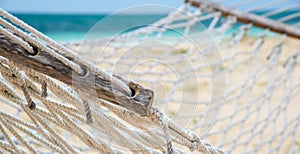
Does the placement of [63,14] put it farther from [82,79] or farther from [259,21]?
[82,79]

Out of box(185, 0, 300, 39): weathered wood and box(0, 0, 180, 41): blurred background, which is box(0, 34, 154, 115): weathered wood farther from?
box(0, 0, 180, 41): blurred background

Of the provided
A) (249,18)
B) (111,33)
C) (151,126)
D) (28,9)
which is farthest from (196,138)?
(28,9)

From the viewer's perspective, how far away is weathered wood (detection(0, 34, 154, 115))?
1.69 feet

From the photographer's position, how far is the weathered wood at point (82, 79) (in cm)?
52

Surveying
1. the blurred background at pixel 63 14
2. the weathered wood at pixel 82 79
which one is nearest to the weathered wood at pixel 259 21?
the weathered wood at pixel 82 79

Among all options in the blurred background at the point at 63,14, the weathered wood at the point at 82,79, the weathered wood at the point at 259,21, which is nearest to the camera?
the weathered wood at the point at 82,79

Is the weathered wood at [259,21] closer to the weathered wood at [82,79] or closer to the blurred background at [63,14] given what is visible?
the weathered wood at [82,79]

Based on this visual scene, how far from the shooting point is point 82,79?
53cm

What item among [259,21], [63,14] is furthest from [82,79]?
[63,14]

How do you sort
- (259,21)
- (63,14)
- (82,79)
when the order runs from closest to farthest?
(82,79), (259,21), (63,14)

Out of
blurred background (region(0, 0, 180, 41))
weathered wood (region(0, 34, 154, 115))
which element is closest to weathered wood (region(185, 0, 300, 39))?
weathered wood (region(0, 34, 154, 115))

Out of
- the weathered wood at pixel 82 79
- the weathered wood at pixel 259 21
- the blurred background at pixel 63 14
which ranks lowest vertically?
the weathered wood at pixel 82 79

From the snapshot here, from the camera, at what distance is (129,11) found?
0.60 metres

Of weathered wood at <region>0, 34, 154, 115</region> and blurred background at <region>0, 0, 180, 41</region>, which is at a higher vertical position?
blurred background at <region>0, 0, 180, 41</region>
